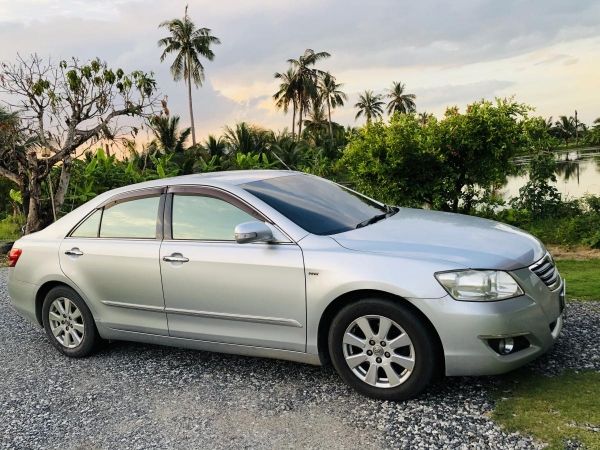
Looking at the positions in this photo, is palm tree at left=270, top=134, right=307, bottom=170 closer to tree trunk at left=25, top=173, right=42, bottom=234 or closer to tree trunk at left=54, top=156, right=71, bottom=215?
tree trunk at left=54, top=156, right=71, bottom=215

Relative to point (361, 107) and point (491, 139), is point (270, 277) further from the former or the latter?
point (361, 107)

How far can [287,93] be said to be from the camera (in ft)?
191

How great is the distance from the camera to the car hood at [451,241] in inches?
158

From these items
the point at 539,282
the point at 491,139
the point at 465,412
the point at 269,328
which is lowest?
the point at 465,412

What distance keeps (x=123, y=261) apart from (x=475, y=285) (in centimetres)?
294

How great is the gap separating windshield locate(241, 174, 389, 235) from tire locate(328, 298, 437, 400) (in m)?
0.74

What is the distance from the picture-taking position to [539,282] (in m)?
4.10

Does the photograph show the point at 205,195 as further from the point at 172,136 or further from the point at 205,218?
the point at 172,136

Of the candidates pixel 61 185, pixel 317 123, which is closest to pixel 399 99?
pixel 317 123

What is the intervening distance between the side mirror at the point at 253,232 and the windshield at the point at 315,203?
0.25 m

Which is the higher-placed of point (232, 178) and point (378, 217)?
point (232, 178)

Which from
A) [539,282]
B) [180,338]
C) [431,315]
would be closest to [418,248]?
[431,315]

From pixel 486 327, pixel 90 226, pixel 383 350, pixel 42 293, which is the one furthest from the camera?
pixel 42 293

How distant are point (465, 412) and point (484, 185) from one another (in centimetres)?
782
